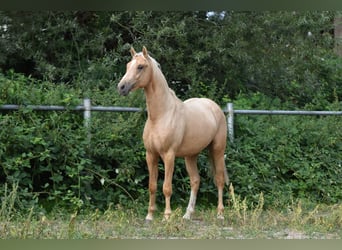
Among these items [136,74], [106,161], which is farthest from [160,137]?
[106,161]

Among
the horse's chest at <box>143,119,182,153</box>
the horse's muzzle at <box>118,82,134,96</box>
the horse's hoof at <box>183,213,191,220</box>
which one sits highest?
the horse's muzzle at <box>118,82,134,96</box>

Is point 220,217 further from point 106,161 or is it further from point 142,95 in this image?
point 142,95

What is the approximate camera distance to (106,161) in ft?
19.7

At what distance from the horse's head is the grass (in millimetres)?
1179

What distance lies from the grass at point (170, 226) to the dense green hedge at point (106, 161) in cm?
37

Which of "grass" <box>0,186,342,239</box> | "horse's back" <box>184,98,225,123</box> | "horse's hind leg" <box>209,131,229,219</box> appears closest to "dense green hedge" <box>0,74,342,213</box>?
"grass" <box>0,186,342,239</box>

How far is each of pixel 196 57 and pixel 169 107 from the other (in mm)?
3004

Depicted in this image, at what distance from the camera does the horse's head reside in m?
4.68

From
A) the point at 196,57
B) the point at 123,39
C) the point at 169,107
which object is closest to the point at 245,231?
the point at 169,107

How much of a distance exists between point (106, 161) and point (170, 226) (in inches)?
71.9

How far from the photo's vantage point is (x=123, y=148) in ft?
19.6

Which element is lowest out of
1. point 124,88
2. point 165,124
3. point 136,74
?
point 165,124

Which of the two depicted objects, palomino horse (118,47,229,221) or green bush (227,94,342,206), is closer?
palomino horse (118,47,229,221)

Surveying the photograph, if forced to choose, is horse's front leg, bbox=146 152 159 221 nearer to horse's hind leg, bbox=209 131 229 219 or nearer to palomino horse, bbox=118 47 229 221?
palomino horse, bbox=118 47 229 221
